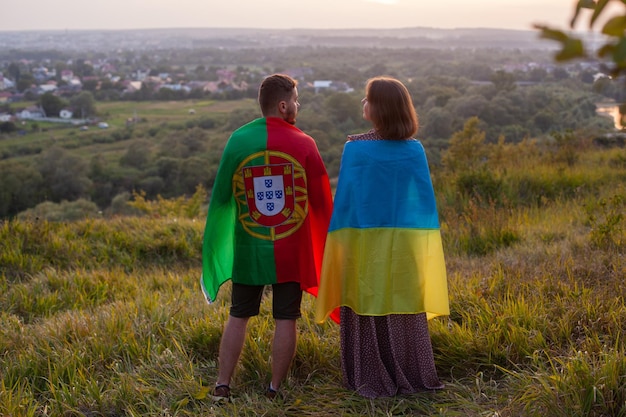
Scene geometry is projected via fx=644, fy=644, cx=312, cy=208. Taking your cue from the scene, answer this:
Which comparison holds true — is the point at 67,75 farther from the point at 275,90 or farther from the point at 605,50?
the point at 605,50

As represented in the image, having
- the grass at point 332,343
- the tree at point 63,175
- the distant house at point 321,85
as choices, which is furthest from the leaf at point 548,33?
the distant house at point 321,85

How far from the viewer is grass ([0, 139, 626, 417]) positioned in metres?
2.91

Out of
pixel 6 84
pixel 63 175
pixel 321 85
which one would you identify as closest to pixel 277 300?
pixel 63 175

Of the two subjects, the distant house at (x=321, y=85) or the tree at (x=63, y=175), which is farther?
the distant house at (x=321, y=85)

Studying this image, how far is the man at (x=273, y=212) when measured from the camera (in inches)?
118

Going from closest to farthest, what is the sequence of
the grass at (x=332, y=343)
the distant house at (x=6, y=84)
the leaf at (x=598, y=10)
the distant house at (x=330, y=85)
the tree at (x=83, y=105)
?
the leaf at (x=598, y=10) → the grass at (x=332, y=343) → the distant house at (x=330, y=85) → the tree at (x=83, y=105) → the distant house at (x=6, y=84)

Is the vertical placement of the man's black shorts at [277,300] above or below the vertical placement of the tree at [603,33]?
below

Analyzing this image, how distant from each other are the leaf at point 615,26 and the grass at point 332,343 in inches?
79.5

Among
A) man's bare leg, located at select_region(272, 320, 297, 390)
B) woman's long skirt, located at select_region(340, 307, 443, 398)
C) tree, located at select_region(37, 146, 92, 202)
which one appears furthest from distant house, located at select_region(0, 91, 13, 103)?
woman's long skirt, located at select_region(340, 307, 443, 398)

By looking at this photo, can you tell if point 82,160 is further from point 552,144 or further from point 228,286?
point 228,286

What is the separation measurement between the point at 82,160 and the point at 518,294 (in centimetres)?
4056

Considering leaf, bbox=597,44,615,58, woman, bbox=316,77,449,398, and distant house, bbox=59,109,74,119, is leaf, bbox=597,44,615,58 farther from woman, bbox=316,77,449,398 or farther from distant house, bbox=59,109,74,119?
distant house, bbox=59,109,74,119

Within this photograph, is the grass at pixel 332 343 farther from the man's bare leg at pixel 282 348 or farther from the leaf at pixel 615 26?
the leaf at pixel 615 26

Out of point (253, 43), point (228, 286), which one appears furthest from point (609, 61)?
point (253, 43)
